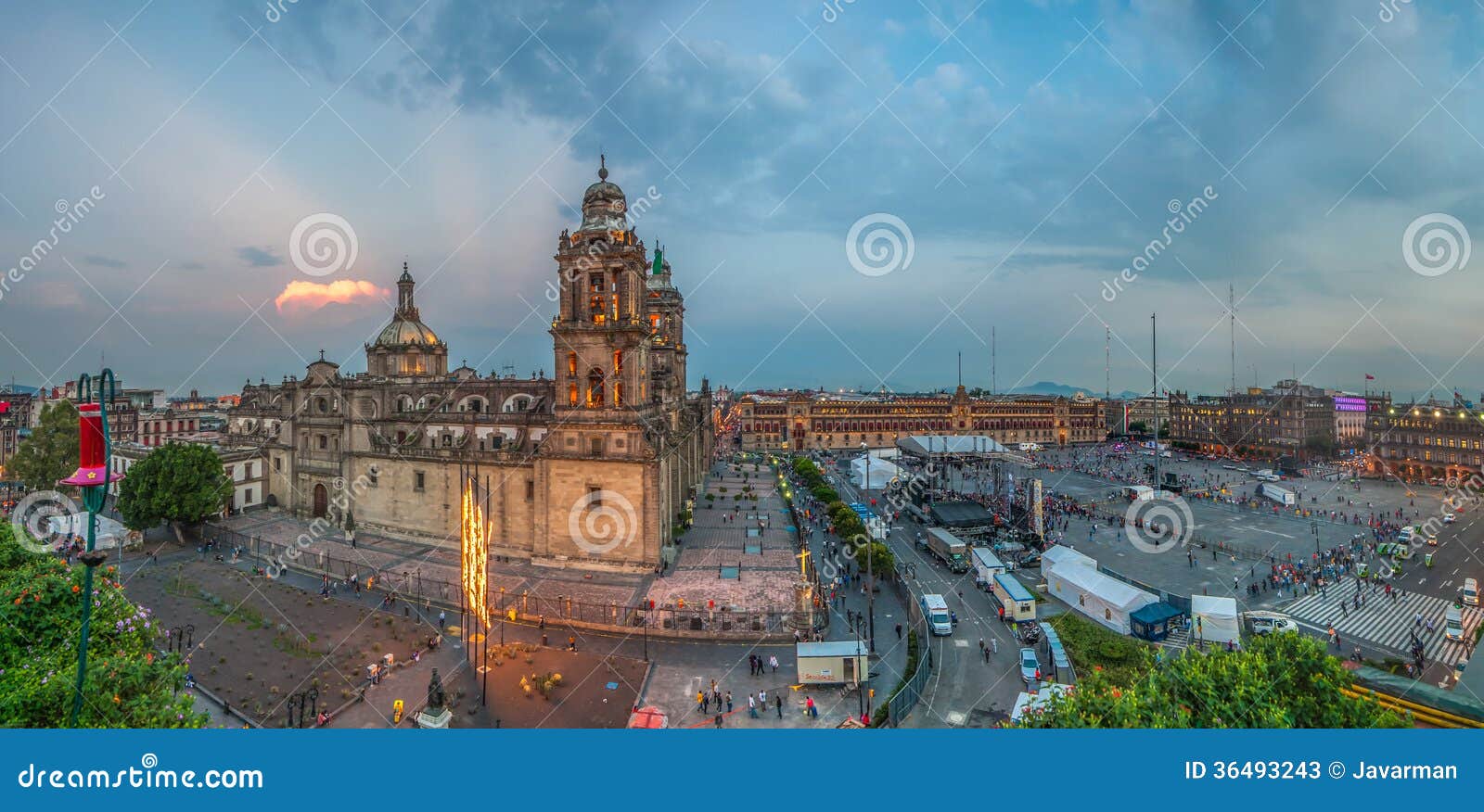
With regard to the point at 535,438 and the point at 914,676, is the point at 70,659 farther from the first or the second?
the point at 535,438

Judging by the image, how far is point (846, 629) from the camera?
27.9 metres

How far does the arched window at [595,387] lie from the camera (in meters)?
36.1

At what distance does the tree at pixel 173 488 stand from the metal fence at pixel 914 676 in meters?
41.6

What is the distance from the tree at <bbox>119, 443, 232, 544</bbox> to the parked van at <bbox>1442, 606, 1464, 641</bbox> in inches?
2567

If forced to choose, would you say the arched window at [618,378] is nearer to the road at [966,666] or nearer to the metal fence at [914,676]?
the metal fence at [914,676]

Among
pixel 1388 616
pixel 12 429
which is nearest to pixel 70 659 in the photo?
pixel 1388 616

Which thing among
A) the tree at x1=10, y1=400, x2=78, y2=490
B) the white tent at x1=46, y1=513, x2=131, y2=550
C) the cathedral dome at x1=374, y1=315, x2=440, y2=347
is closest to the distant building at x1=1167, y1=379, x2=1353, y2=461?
the cathedral dome at x1=374, y1=315, x2=440, y2=347

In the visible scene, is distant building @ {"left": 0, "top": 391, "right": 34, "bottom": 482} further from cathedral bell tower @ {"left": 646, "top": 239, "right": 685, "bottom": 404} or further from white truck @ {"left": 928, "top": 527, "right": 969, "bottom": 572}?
white truck @ {"left": 928, "top": 527, "right": 969, "bottom": 572}

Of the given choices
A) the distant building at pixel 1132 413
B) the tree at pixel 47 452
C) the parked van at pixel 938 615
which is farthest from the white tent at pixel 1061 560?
the distant building at pixel 1132 413

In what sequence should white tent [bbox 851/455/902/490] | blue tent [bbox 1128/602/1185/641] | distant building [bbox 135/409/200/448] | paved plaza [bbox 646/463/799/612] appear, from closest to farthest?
blue tent [bbox 1128/602/1185/641] < paved plaza [bbox 646/463/799/612] < white tent [bbox 851/455/902/490] < distant building [bbox 135/409/200/448]

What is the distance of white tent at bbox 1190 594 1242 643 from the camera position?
88.8 ft

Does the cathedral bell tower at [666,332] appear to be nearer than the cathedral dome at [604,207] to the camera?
No

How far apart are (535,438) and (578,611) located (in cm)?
1462

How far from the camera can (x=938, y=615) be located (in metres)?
28.4
